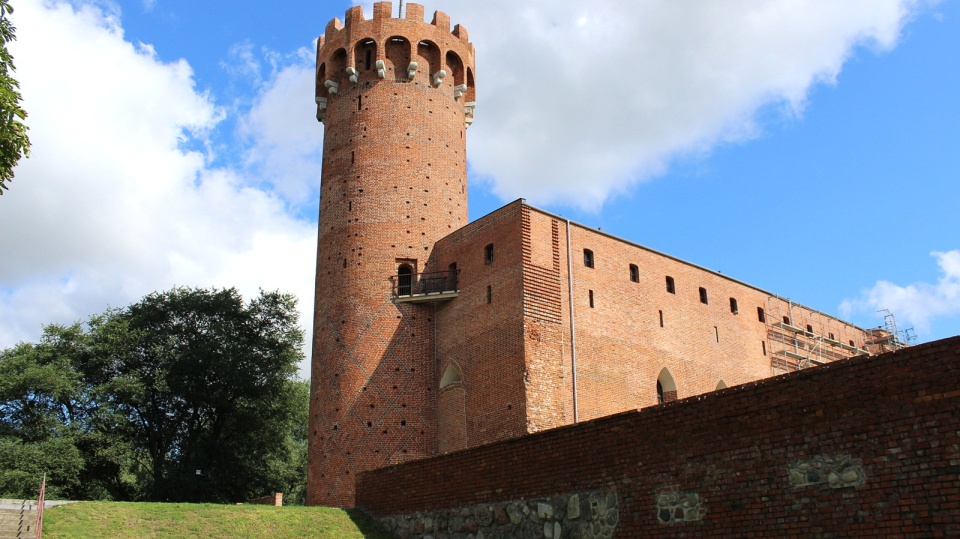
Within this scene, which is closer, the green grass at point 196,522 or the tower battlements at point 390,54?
the green grass at point 196,522

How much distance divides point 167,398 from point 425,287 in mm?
10832

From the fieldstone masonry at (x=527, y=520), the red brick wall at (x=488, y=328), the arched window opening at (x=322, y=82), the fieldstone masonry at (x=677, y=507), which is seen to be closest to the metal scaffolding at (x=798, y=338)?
the red brick wall at (x=488, y=328)

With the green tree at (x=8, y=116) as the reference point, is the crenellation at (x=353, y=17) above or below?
above

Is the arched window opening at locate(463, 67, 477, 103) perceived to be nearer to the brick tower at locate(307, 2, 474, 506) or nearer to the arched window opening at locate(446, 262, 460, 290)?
the brick tower at locate(307, 2, 474, 506)

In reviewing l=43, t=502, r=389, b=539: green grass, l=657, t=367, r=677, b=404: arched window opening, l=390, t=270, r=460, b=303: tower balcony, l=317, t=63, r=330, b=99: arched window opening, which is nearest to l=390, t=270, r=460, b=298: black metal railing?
l=390, t=270, r=460, b=303: tower balcony

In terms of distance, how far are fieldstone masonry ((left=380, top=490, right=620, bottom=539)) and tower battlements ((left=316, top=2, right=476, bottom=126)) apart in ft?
51.1

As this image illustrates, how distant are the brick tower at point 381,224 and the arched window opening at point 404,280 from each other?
3 centimetres

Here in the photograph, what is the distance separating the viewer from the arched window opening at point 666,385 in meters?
25.1

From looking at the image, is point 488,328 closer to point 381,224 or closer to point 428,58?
point 381,224

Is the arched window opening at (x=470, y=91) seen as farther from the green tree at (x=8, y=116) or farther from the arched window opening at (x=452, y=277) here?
the green tree at (x=8, y=116)

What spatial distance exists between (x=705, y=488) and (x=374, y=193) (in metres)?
17.3

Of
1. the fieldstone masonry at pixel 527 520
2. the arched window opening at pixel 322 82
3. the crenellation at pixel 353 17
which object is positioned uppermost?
the crenellation at pixel 353 17

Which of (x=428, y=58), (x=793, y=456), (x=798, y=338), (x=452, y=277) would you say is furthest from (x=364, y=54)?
(x=793, y=456)

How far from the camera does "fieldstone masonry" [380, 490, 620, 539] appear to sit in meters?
12.4
